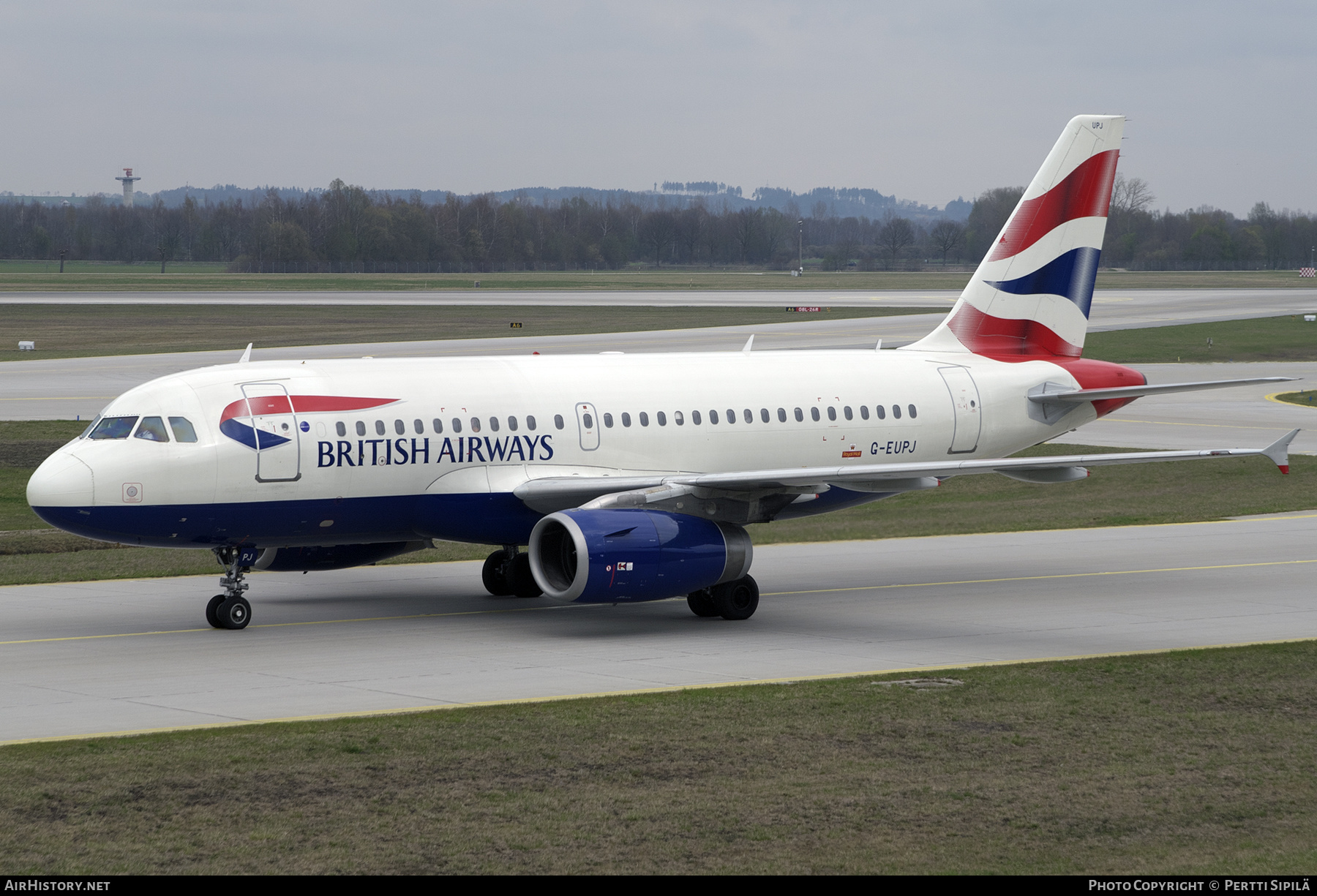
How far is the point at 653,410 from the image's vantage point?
27.0 m

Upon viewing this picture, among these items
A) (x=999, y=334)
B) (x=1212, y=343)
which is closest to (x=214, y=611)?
(x=999, y=334)

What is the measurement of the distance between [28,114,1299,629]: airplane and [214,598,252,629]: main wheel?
0.03m

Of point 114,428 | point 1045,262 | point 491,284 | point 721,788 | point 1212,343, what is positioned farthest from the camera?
point 491,284

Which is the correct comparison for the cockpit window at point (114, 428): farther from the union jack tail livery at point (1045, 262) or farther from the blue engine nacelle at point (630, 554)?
the union jack tail livery at point (1045, 262)

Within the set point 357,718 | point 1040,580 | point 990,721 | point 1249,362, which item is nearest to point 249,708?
point 357,718

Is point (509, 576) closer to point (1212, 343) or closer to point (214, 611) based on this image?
point (214, 611)

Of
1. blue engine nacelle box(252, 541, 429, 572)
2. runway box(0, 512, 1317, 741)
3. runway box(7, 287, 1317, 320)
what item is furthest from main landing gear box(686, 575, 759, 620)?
runway box(7, 287, 1317, 320)

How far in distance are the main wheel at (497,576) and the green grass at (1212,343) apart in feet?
181

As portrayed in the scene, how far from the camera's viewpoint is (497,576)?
28047mm

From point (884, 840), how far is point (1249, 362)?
69.7 metres

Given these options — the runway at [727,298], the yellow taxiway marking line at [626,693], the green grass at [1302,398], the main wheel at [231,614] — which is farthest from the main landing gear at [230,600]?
the runway at [727,298]

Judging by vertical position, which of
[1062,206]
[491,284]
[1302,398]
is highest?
[1062,206]

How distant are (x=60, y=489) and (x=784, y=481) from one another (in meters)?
10.4

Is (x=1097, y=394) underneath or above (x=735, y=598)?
above
